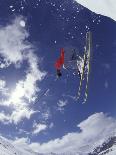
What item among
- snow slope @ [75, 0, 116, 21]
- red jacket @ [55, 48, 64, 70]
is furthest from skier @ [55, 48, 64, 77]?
snow slope @ [75, 0, 116, 21]

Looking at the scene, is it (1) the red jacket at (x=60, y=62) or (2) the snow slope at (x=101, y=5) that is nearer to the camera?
(1) the red jacket at (x=60, y=62)

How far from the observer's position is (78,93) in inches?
997

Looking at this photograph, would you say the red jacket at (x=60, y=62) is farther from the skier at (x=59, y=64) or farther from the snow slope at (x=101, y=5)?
the snow slope at (x=101, y=5)

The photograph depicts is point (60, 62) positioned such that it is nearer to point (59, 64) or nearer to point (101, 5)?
point (59, 64)

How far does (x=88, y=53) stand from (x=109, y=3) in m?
4.43

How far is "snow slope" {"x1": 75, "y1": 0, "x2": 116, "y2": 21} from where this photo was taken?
24.7m

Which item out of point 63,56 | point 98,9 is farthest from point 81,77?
point 98,9

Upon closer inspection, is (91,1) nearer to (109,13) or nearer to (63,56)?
(109,13)

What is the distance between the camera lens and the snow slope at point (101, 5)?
81.0 ft

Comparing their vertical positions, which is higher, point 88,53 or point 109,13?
point 109,13

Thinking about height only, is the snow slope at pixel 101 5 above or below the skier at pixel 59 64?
above

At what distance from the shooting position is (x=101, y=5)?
24984 mm

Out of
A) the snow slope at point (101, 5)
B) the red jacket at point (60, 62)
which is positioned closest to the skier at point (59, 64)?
the red jacket at point (60, 62)

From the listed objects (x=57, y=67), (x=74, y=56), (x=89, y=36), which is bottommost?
(x=57, y=67)
